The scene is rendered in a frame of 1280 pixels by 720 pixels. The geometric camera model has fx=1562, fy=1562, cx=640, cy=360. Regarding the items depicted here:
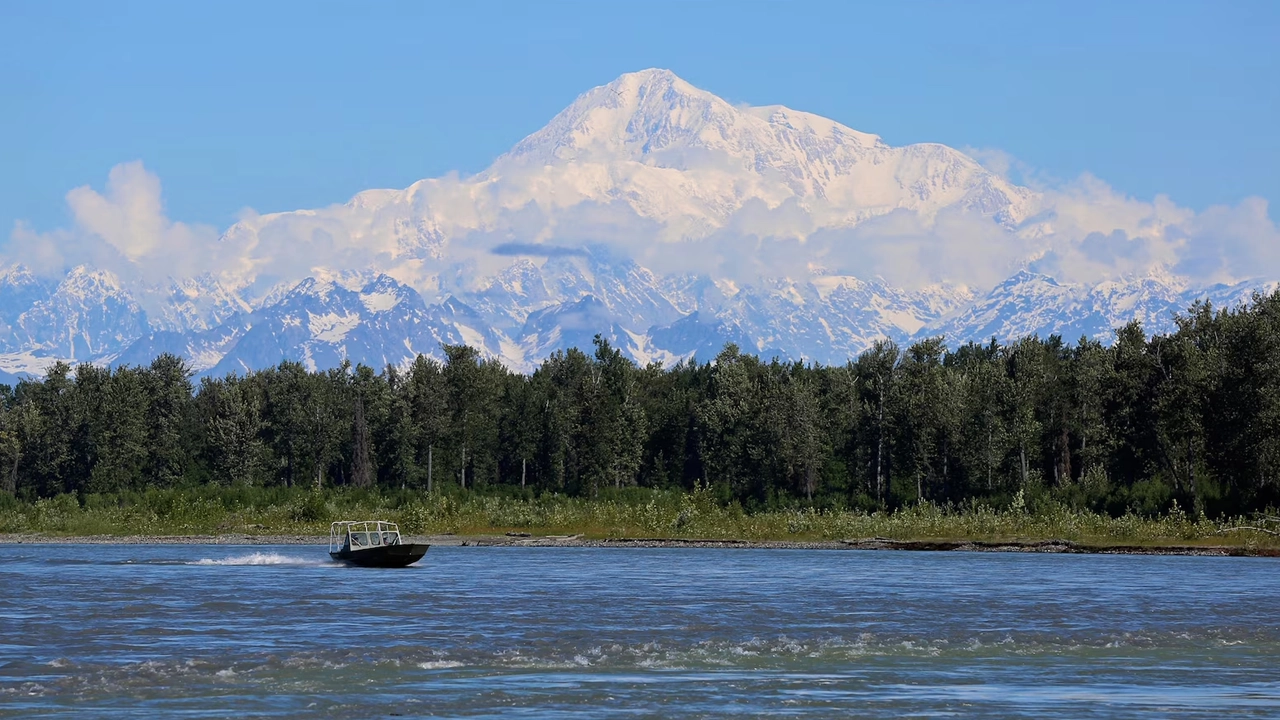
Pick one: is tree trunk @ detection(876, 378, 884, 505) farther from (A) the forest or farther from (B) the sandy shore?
(B) the sandy shore

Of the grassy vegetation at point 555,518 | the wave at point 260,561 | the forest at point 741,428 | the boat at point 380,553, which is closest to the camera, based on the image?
the boat at point 380,553

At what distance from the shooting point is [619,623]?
157ft

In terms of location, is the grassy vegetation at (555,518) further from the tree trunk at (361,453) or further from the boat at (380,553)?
the boat at (380,553)

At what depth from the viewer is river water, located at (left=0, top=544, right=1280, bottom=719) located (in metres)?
30.7

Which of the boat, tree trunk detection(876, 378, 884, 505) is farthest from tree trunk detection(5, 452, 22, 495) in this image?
the boat

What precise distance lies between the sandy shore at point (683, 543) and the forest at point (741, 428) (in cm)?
633

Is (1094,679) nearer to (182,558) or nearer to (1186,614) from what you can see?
(1186,614)

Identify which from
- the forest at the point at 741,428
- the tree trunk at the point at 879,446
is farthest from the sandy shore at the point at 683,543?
the tree trunk at the point at 879,446

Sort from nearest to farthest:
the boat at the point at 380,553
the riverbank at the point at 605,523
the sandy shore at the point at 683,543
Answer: the boat at the point at 380,553, the sandy shore at the point at 683,543, the riverbank at the point at 605,523

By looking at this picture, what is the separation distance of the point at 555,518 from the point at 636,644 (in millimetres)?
86625

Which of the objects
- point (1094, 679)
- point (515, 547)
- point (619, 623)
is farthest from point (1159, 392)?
point (1094, 679)

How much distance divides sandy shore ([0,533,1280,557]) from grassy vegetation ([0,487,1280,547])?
1849 millimetres

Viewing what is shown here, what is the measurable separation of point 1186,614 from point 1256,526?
51.6 m

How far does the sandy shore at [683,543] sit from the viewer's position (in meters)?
102
